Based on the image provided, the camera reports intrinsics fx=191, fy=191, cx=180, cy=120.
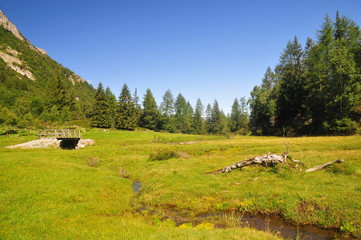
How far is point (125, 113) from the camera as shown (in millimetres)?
94062

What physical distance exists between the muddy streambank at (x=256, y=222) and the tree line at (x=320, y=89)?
141ft

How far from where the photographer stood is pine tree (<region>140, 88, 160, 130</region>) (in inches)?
4237

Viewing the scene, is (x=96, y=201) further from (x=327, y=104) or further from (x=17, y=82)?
(x=17, y=82)

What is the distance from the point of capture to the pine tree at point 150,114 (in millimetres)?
107625

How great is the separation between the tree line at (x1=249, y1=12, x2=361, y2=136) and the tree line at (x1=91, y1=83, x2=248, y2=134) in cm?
3874

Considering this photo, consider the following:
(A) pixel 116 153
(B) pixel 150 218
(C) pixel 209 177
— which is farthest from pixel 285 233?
(A) pixel 116 153

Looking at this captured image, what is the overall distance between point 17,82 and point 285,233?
197m

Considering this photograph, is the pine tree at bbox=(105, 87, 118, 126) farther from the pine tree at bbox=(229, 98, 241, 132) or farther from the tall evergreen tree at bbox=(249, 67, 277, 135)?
the pine tree at bbox=(229, 98, 241, 132)

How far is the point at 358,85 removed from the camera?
38.9 meters

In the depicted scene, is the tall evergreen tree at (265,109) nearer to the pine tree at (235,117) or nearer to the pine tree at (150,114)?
the pine tree at (235,117)

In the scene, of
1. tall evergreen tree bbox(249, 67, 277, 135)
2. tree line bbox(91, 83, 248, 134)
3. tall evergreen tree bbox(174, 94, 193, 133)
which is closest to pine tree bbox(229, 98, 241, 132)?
tree line bbox(91, 83, 248, 134)

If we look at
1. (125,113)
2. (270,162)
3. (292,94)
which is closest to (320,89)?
(292,94)

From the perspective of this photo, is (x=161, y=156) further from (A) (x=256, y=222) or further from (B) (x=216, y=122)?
(B) (x=216, y=122)

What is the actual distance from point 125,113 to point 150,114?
1790 centimetres
